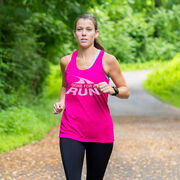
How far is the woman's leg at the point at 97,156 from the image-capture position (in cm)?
332

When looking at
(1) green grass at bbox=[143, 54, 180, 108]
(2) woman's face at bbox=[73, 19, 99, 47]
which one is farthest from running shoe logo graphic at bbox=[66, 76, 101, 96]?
(1) green grass at bbox=[143, 54, 180, 108]

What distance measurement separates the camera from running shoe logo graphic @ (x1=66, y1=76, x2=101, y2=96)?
322 centimetres

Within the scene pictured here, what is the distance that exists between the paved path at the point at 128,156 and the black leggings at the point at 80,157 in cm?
256

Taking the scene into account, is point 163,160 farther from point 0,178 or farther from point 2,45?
point 2,45

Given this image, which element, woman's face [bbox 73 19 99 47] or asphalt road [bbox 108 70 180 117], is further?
asphalt road [bbox 108 70 180 117]

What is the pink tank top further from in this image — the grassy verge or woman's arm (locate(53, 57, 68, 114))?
the grassy verge

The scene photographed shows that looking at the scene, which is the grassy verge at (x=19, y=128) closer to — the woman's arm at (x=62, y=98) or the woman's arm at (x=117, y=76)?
the woman's arm at (x=62, y=98)

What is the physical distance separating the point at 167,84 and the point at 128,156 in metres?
17.4

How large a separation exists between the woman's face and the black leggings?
31.5 inches

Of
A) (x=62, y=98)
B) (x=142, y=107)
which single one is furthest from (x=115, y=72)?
(x=142, y=107)

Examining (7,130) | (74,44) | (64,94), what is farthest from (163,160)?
(74,44)

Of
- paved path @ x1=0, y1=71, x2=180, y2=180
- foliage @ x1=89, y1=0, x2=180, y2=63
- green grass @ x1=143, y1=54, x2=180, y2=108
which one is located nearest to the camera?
paved path @ x1=0, y1=71, x2=180, y2=180

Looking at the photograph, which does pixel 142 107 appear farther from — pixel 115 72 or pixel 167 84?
pixel 115 72

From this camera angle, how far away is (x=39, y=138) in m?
9.20
